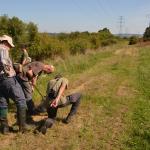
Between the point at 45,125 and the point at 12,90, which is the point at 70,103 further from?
the point at 12,90

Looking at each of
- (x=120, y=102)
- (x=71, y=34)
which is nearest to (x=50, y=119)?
(x=120, y=102)

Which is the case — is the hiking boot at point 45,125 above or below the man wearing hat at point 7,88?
below

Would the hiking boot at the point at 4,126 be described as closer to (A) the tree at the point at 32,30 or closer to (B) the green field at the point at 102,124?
(B) the green field at the point at 102,124

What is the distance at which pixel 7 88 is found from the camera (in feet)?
24.4

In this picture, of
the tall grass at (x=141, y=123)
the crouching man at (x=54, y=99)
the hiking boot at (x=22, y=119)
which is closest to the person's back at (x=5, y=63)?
the hiking boot at (x=22, y=119)

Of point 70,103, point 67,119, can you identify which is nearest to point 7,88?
point 70,103

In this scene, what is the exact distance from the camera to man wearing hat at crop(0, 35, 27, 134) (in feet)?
23.9

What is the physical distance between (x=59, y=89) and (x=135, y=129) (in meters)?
1.75

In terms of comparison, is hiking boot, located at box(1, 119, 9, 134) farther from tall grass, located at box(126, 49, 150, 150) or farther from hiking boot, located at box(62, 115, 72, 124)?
tall grass, located at box(126, 49, 150, 150)

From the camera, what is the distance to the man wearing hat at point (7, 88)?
23.9ft

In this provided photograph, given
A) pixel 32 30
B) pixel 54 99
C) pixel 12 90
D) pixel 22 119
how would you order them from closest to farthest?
pixel 12 90
pixel 22 119
pixel 54 99
pixel 32 30

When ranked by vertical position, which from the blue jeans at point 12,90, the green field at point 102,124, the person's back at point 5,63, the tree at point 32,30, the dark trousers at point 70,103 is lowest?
the green field at point 102,124

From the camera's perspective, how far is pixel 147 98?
10.8 metres

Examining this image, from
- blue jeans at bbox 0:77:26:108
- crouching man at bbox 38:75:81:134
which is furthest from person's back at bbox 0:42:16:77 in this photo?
crouching man at bbox 38:75:81:134
